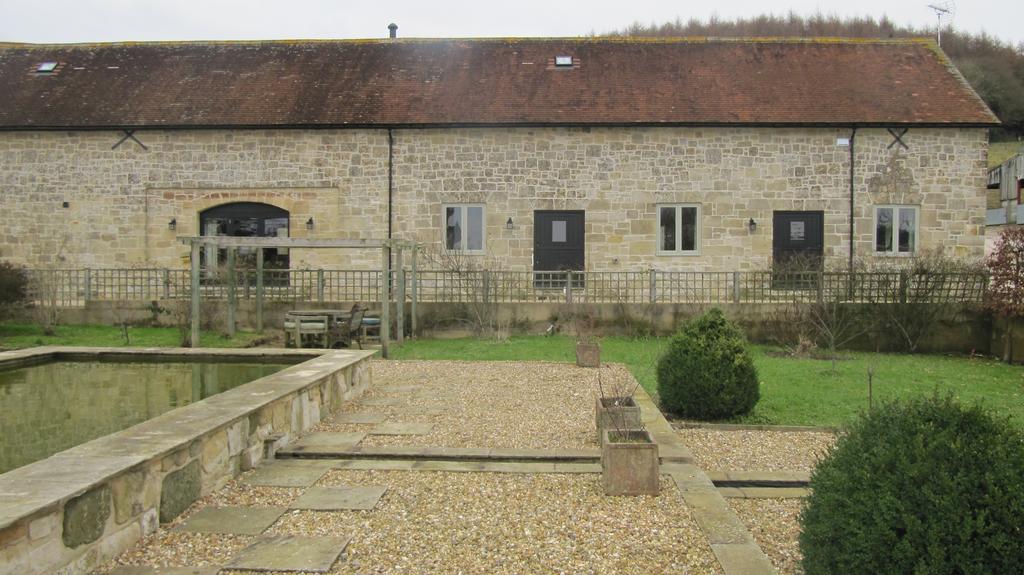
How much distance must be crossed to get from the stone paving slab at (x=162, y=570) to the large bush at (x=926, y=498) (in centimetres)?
318

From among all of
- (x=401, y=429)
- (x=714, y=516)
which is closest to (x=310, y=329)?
(x=401, y=429)

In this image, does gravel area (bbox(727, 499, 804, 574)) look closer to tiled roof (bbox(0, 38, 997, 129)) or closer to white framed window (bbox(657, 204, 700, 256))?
white framed window (bbox(657, 204, 700, 256))

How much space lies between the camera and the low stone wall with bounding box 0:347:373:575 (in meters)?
3.72

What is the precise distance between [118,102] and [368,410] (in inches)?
644

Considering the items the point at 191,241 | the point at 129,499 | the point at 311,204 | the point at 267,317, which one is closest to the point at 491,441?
the point at 129,499

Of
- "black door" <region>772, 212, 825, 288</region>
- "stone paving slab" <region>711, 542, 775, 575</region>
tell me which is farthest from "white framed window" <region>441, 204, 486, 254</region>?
"stone paving slab" <region>711, 542, 775, 575</region>

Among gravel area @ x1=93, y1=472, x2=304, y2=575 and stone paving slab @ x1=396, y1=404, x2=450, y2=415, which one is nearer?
gravel area @ x1=93, y1=472, x2=304, y2=575

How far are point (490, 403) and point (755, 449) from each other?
3.30m

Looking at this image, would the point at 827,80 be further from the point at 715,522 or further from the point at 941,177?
the point at 715,522

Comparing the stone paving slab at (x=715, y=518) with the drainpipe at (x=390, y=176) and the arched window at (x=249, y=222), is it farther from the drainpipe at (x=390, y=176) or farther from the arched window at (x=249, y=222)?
the arched window at (x=249, y=222)

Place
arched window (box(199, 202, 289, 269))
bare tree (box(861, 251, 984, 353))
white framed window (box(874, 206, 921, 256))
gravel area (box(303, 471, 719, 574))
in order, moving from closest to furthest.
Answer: gravel area (box(303, 471, 719, 574))
bare tree (box(861, 251, 984, 353))
white framed window (box(874, 206, 921, 256))
arched window (box(199, 202, 289, 269))

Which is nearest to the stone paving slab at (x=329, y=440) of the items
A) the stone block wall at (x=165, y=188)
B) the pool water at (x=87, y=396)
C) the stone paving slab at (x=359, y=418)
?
the stone paving slab at (x=359, y=418)

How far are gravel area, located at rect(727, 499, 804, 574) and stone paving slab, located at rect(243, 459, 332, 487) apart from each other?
10.8 feet

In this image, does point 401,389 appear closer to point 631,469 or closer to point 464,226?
point 631,469
